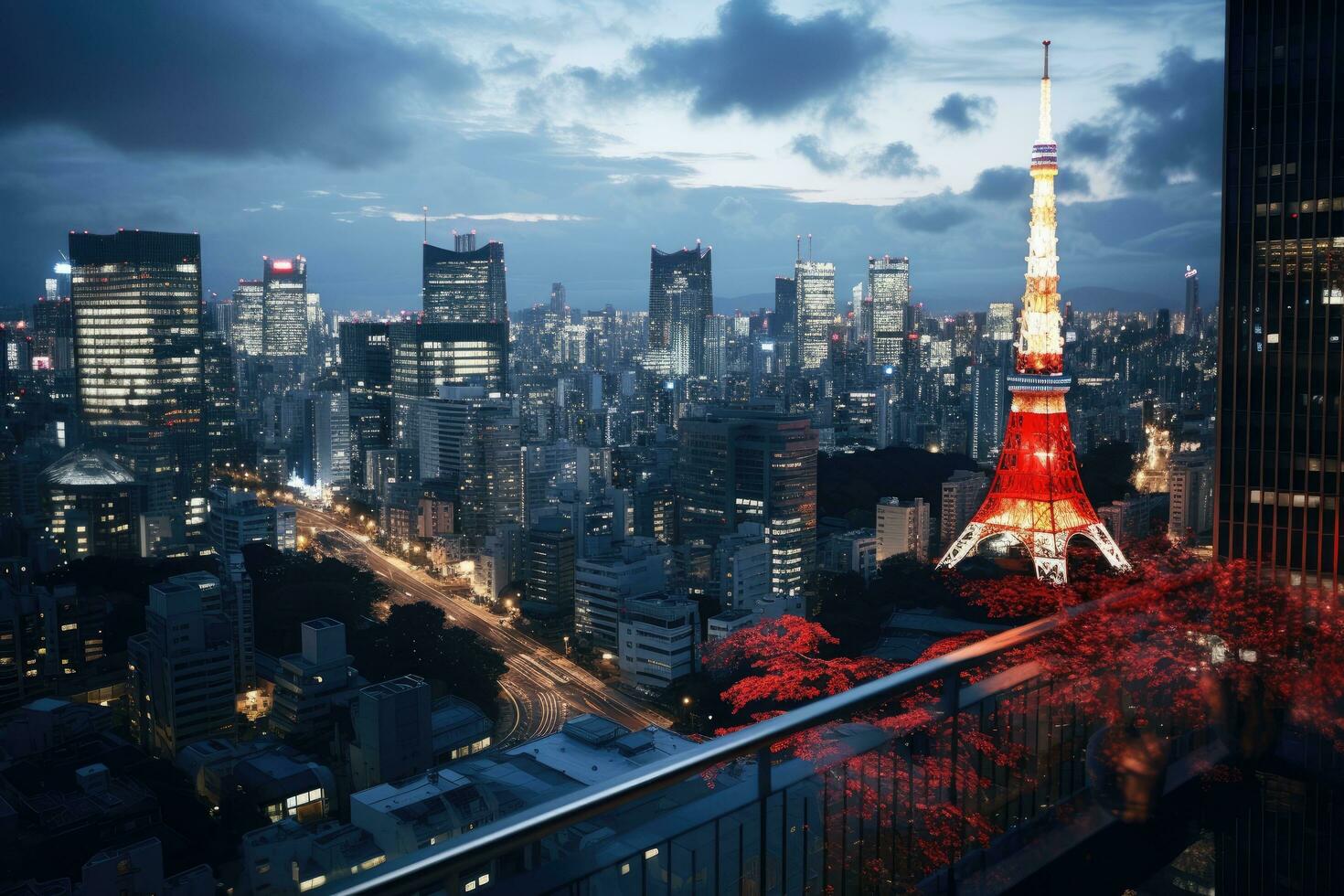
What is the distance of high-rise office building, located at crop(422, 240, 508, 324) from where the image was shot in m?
37.3

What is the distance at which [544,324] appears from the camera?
42094mm

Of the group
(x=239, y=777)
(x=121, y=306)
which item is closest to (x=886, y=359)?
(x=121, y=306)

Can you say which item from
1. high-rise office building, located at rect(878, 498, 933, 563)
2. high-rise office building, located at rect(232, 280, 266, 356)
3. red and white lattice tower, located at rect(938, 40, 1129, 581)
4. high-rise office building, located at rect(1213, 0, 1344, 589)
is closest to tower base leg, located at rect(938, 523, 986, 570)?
red and white lattice tower, located at rect(938, 40, 1129, 581)

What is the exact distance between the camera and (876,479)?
17.1m

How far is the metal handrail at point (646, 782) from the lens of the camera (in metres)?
0.82

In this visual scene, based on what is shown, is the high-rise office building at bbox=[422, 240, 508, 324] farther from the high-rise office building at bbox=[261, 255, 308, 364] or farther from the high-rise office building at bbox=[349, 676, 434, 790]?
the high-rise office building at bbox=[349, 676, 434, 790]

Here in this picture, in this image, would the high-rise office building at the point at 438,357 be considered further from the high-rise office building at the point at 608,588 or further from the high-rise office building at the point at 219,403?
the high-rise office building at the point at 608,588

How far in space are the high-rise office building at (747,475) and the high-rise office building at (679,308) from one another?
2068 cm

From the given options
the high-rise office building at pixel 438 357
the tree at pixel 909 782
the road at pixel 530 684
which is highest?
the high-rise office building at pixel 438 357

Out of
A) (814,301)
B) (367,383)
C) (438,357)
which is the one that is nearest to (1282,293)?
(438,357)

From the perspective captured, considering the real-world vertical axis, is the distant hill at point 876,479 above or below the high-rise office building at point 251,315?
below

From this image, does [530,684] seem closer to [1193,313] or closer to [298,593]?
[298,593]

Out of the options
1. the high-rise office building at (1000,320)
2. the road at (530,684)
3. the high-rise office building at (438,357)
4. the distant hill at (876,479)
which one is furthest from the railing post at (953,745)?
the high-rise office building at (1000,320)

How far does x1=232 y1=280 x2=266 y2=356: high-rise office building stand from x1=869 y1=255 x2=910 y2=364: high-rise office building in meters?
21.0
